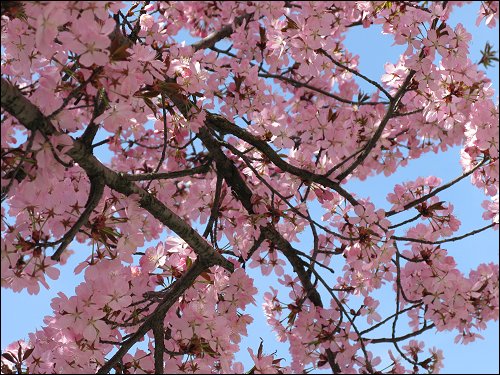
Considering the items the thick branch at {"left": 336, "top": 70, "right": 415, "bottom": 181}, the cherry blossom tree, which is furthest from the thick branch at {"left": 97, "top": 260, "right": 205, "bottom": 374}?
the thick branch at {"left": 336, "top": 70, "right": 415, "bottom": 181}

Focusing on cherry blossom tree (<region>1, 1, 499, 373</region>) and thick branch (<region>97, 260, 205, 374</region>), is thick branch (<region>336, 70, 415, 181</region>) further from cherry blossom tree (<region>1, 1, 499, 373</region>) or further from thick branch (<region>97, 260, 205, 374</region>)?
thick branch (<region>97, 260, 205, 374</region>)

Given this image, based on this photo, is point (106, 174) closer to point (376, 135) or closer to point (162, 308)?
point (162, 308)

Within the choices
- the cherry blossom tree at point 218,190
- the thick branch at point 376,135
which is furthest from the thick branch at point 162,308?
the thick branch at point 376,135

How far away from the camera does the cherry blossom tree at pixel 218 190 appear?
251cm

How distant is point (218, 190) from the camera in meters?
3.98

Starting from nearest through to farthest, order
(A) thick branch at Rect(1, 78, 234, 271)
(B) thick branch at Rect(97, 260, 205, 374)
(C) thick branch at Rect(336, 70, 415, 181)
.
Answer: (A) thick branch at Rect(1, 78, 234, 271), (B) thick branch at Rect(97, 260, 205, 374), (C) thick branch at Rect(336, 70, 415, 181)

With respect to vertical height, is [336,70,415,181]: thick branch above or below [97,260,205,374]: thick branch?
above

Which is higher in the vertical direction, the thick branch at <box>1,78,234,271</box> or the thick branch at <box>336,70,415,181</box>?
the thick branch at <box>336,70,415,181</box>

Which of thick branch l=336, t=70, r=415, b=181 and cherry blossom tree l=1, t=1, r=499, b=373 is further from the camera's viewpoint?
thick branch l=336, t=70, r=415, b=181

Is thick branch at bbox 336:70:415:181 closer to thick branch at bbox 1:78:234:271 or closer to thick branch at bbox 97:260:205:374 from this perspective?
thick branch at bbox 1:78:234:271

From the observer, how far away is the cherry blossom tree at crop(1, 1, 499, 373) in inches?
98.9

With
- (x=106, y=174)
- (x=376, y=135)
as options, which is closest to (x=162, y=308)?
(x=106, y=174)

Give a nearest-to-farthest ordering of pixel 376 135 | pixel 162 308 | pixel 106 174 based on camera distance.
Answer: pixel 106 174, pixel 162 308, pixel 376 135

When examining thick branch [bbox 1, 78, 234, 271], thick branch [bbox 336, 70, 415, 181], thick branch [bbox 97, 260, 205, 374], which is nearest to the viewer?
thick branch [bbox 1, 78, 234, 271]
